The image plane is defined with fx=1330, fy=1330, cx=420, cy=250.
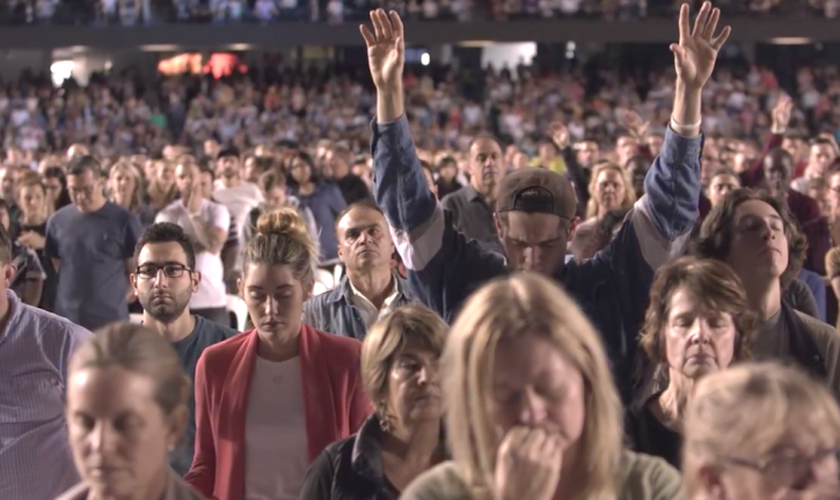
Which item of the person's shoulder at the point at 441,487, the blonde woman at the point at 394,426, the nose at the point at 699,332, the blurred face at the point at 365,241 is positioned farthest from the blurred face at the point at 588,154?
the person's shoulder at the point at 441,487

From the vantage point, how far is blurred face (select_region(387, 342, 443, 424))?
10.6 feet

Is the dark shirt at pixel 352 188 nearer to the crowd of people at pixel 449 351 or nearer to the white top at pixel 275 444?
the crowd of people at pixel 449 351

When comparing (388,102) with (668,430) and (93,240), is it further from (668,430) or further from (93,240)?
(93,240)

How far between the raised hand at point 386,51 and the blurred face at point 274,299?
65 centimetres

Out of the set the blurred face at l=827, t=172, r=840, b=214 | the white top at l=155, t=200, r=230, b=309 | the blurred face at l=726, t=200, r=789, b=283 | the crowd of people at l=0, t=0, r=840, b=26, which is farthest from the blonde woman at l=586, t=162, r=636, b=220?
the crowd of people at l=0, t=0, r=840, b=26

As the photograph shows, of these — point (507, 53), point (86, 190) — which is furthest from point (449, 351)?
point (507, 53)

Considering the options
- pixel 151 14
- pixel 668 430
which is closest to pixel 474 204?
pixel 668 430

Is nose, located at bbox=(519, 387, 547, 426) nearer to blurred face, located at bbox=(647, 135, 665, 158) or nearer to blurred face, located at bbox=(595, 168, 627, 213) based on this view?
blurred face, located at bbox=(595, 168, 627, 213)

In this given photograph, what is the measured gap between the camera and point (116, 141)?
24.9m

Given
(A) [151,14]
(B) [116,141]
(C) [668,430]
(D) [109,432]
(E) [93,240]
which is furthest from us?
(A) [151,14]

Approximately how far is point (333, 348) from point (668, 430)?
1.13 m

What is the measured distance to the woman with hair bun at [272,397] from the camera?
386 cm

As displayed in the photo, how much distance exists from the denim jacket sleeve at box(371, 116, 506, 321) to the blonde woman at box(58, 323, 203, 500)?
53.9 inches

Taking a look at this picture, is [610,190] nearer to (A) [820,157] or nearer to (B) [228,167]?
(A) [820,157]
